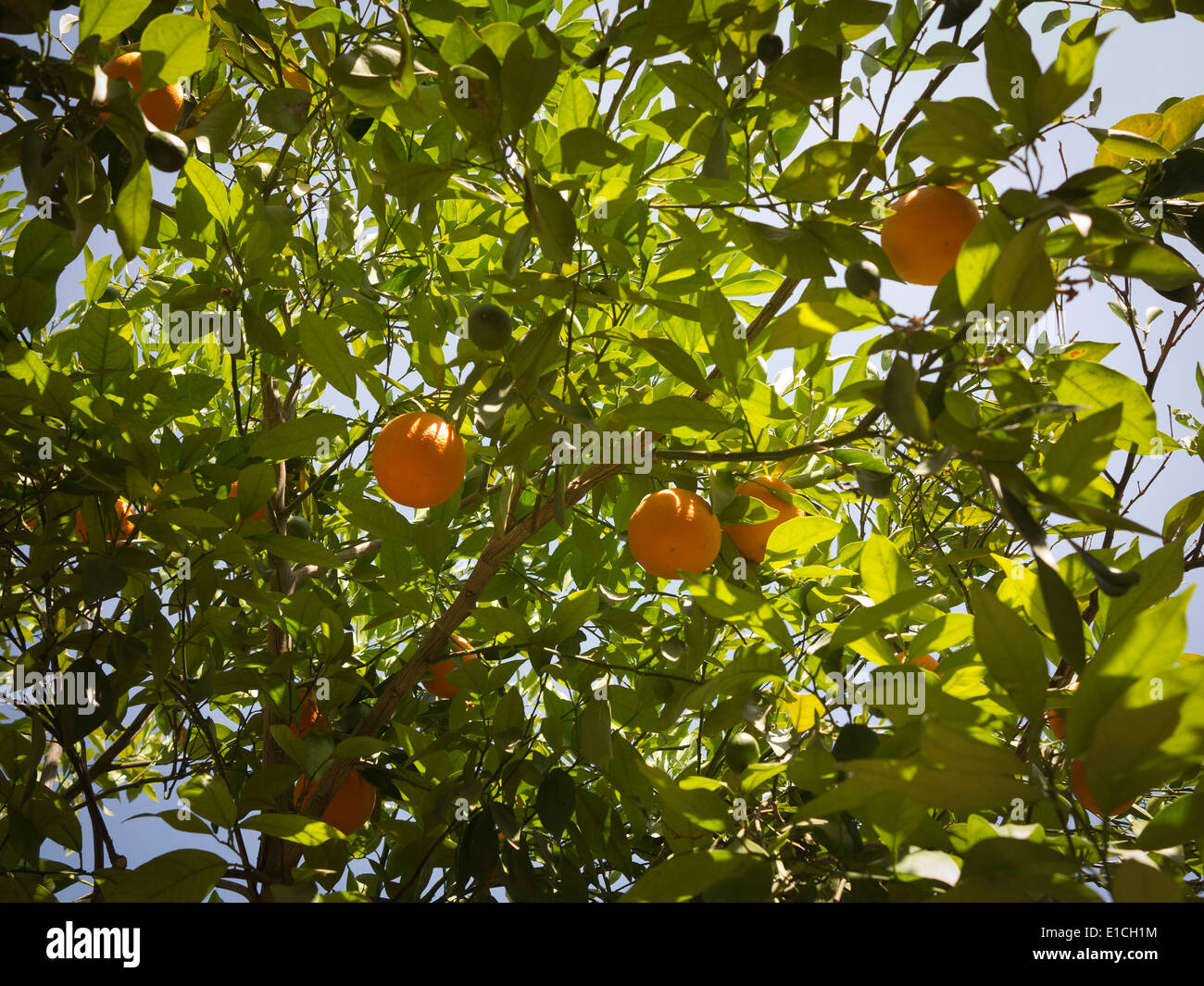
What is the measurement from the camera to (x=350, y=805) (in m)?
1.60

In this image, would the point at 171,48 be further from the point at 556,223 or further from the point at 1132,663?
the point at 1132,663

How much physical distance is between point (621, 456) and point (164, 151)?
69 centimetres

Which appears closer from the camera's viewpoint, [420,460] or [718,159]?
[718,159]

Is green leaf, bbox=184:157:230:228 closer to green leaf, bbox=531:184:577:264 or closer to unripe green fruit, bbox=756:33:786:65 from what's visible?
green leaf, bbox=531:184:577:264

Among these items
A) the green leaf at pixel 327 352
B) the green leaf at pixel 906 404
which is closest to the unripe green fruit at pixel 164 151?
the green leaf at pixel 327 352

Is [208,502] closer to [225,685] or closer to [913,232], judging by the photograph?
[225,685]

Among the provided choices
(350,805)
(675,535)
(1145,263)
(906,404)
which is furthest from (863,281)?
(350,805)

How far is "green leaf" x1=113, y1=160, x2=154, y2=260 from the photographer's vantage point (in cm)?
101

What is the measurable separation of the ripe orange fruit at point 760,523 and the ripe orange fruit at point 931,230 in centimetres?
47

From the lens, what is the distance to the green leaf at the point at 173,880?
39.3 inches

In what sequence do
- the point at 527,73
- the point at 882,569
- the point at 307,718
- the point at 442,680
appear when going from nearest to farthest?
the point at 527,73 < the point at 882,569 < the point at 307,718 < the point at 442,680

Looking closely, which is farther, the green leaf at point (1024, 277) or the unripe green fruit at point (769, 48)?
the unripe green fruit at point (769, 48)

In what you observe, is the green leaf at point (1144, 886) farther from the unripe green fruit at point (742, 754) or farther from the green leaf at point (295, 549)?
the green leaf at point (295, 549)
